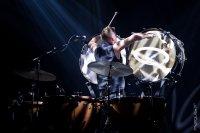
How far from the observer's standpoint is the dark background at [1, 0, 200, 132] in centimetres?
775

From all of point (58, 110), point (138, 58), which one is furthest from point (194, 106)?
point (58, 110)

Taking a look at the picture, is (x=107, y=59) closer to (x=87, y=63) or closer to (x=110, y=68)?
(x=87, y=63)

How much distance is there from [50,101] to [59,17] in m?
3.16

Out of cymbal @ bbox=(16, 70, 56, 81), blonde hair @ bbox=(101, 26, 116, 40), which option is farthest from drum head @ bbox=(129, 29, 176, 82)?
cymbal @ bbox=(16, 70, 56, 81)

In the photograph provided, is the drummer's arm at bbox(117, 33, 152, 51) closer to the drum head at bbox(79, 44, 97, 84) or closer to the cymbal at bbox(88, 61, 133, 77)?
the cymbal at bbox(88, 61, 133, 77)

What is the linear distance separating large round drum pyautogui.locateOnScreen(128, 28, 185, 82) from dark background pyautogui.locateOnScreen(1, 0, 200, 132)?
937mm

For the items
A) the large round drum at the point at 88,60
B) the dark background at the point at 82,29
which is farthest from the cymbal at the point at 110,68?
the dark background at the point at 82,29

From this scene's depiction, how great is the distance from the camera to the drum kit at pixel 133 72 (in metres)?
5.73

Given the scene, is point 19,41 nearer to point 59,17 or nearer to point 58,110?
point 59,17

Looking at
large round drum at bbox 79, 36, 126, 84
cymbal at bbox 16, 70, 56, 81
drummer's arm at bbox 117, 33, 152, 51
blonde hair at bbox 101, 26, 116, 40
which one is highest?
blonde hair at bbox 101, 26, 116, 40

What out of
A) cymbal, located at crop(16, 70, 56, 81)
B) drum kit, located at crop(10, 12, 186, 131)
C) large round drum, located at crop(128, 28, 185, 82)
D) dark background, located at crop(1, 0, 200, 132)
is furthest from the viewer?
dark background, located at crop(1, 0, 200, 132)

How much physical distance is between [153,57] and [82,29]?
2.15 meters

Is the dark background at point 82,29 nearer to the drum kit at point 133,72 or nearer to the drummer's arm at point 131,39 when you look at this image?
the drum kit at point 133,72

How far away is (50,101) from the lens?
5.87m
